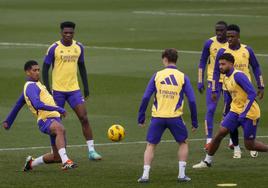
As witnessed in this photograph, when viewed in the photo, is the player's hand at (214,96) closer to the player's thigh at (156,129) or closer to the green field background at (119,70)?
the green field background at (119,70)

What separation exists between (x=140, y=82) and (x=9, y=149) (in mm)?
10997

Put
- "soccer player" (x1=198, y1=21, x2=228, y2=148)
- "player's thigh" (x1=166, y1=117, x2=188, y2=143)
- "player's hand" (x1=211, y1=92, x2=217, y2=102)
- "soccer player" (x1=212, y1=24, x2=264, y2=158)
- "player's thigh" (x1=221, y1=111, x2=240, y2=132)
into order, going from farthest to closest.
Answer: "soccer player" (x1=198, y1=21, x2=228, y2=148), "player's hand" (x1=211, y1=92, x2=217, y2=102), "soccer player" (x1=212, y1=24, x2=264, y2=158), "player's thigh" (x1=221, y1=111, x2=240, y2=132), "player's thigh" (x1=166, y1=117, x2=188, y2=143)

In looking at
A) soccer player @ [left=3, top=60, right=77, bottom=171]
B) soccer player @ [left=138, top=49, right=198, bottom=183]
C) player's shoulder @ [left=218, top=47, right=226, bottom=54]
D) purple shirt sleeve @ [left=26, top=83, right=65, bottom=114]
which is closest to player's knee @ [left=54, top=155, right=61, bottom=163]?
Result: soccer player @ [left=3, top=60, right=77, bottom=171]

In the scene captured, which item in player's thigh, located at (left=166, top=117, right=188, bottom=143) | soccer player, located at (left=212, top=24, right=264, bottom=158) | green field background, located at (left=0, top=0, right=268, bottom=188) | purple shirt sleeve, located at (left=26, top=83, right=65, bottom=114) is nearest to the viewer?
player's thigh, located at (left=166, top=117, right=188, bottom=143)

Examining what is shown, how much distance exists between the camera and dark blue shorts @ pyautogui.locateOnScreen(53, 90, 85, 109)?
20.8 metres

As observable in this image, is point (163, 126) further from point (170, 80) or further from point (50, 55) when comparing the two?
point (50, 55)

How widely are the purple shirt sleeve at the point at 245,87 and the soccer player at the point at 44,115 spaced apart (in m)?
3.05

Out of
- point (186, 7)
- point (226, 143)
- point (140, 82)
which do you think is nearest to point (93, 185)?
point (226, 143)

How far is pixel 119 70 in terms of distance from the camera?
35.2 meters

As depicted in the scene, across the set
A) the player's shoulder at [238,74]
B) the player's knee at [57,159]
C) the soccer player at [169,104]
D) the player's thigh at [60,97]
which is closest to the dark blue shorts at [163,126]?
the soccer player at [169,104]

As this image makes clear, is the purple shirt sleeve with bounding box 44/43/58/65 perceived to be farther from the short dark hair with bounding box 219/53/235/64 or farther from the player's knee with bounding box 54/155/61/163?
the short dark hair with bounding box 219/53/235/64

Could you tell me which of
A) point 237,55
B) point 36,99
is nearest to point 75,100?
point 36,99

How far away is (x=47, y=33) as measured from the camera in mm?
48656

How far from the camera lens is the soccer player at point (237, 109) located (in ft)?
61.7
